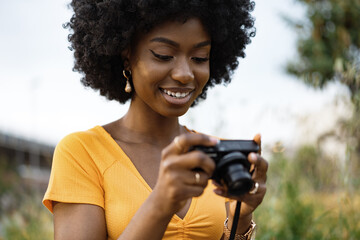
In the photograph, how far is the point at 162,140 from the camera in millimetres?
2104

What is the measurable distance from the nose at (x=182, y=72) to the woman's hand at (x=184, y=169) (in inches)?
20.3

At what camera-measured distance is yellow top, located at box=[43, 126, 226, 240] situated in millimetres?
1696

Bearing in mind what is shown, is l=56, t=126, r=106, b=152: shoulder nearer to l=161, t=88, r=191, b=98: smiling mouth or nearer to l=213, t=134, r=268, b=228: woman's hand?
l=161, t=88, r=191, b=98: smiling mouth

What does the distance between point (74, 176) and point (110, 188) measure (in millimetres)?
152

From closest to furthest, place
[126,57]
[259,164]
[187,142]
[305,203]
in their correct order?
[187,142], [259,164], [126,57], [305,203]

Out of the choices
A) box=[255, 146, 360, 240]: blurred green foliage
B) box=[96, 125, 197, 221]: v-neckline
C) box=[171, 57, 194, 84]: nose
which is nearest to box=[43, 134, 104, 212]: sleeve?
box=[96, 125, 197, 221]: v-neckline

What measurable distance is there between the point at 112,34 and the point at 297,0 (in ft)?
42.1

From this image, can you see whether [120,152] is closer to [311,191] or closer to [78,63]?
[78,63]

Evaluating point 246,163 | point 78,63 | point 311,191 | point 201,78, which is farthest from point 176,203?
point 311,191

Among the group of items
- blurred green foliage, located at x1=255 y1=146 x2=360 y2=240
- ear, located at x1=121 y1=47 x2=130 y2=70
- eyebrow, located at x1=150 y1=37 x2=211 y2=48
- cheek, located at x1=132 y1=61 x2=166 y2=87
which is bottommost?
blurred green foliage, located at x1=255 y1=146 x2=360 y2=240

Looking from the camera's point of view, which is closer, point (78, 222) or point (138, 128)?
point (78, 222)

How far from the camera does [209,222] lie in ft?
6.05

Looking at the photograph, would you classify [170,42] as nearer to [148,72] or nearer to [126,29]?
[148,72]

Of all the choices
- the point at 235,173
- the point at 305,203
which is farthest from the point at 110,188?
the point at 305,203
